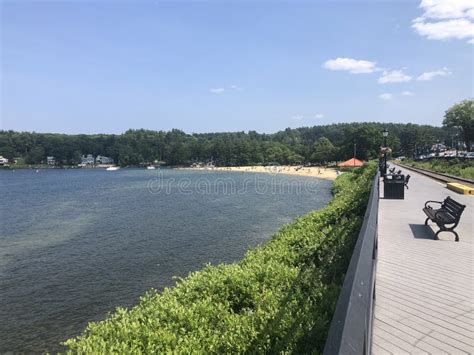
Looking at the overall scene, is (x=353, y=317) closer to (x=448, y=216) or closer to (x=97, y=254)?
(x=448, y=216)

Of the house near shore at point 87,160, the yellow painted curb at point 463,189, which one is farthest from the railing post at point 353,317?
the house near shore at point 87,160

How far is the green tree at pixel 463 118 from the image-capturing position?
233ft

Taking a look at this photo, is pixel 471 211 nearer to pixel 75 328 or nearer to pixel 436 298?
pixel 436 298

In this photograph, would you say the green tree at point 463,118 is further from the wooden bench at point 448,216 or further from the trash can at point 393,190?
the wooden bench at point 448,216

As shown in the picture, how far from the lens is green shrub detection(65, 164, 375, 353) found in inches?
237

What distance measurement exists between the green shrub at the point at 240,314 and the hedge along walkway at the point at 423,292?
1019 millimetres

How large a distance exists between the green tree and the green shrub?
7530 centimetres

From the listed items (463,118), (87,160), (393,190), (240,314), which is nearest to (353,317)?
(240,314)

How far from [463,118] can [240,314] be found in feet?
268

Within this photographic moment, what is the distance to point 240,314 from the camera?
7840mm

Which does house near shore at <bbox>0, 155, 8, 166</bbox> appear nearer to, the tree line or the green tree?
the tree line

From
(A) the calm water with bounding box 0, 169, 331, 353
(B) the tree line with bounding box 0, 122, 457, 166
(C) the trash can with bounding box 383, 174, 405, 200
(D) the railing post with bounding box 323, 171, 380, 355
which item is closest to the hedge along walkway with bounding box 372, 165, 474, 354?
(D) the railing post with bounding box 323, 171, 380, 355

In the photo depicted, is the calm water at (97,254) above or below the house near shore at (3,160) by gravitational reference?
below

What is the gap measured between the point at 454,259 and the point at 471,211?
6771mm
